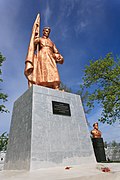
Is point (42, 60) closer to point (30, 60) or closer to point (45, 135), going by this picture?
point (30, 60)

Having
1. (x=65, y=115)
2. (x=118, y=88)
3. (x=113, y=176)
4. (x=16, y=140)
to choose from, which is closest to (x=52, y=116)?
(x=65, y=115)

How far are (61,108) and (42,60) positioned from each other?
2458mm

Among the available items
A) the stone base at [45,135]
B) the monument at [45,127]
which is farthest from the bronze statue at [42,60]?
the stone base at [45,135]

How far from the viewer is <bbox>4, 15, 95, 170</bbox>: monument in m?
4.66

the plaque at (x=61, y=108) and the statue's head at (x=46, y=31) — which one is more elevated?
the statue's head at (x=46, y=31)

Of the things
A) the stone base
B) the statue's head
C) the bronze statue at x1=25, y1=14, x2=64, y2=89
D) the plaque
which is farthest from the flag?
the plaque

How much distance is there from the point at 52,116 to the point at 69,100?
3.95ft

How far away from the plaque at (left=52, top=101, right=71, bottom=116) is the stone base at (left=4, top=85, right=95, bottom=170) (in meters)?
0.08

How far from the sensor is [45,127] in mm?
5082

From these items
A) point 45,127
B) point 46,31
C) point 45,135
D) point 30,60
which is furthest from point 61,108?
point 46,31

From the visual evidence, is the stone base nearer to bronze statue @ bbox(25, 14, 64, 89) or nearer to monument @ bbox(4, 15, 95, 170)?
monument @ bbox(4, 15, 95, 170)

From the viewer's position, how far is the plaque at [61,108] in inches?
227

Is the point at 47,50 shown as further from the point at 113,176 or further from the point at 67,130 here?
the point at 113,176

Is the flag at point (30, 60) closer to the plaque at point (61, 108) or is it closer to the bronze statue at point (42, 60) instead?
the bronze statue at point (42, 60)
